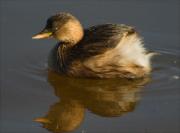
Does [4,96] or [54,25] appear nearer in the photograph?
[4,96]

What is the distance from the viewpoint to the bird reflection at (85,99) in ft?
20.4

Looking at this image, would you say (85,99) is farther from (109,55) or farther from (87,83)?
(109,55)

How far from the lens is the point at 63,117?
6.29m

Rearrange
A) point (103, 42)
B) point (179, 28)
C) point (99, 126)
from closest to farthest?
point (99, 126) → point (103, 42) → point (179, 28)

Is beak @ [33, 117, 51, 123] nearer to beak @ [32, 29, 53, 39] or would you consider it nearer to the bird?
the bird

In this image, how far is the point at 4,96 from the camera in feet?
22.1

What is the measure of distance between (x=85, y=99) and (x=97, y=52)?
64cm

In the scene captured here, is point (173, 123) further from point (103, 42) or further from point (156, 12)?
point (156, 12)

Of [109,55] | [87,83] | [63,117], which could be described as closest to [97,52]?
[109,55]

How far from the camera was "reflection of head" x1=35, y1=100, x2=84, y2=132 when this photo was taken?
6.07 metres

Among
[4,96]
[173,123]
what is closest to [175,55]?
[173,123]

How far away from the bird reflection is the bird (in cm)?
11

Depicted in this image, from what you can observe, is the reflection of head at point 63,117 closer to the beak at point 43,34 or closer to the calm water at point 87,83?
the calm water at point 87,83

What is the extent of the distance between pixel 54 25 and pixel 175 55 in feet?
5.28
